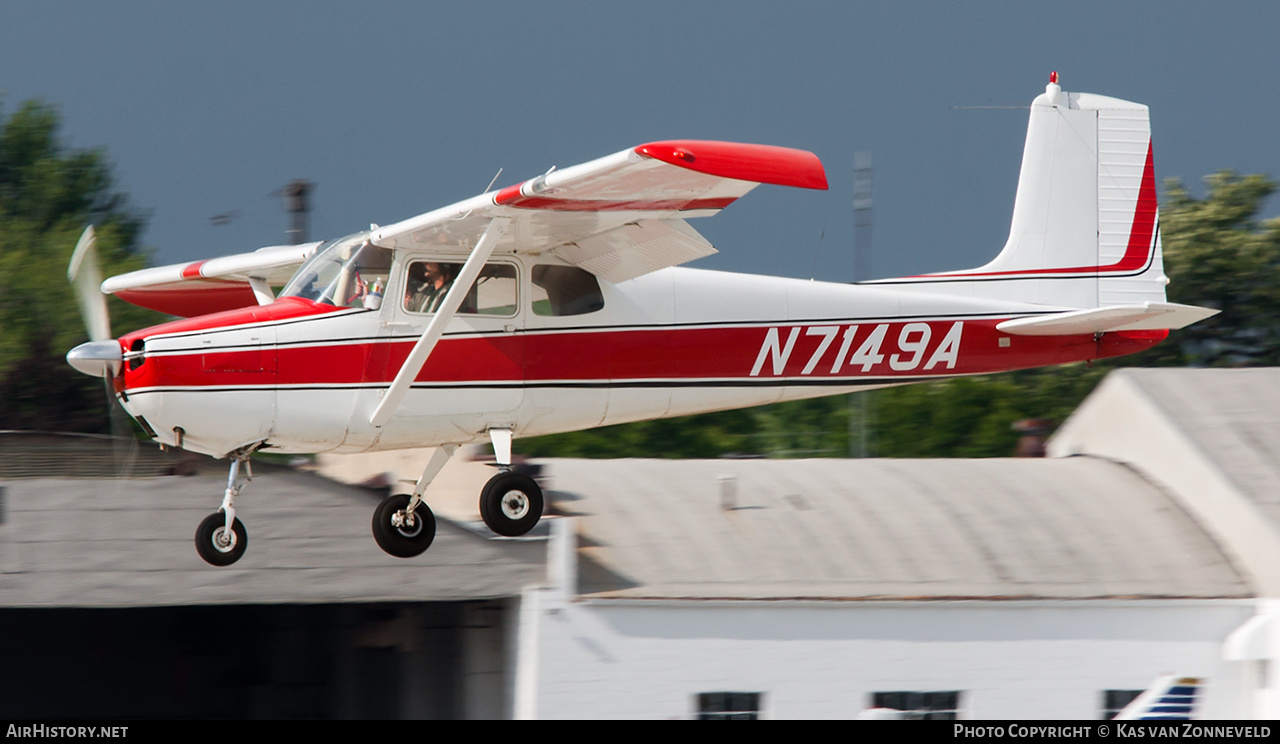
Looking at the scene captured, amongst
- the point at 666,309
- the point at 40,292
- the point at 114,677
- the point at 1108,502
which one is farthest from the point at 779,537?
the point at 40,292

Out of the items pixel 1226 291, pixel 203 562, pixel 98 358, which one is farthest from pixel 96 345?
pixel 1226 291

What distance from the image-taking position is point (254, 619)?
19078mm

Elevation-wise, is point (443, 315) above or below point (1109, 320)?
below

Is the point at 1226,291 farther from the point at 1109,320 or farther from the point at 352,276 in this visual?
the point at 352,276

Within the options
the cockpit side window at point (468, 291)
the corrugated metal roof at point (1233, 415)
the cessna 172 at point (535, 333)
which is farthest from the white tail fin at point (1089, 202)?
the cockpit side window at point (468, 291)

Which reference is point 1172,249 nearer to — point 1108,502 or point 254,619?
point 1108,502

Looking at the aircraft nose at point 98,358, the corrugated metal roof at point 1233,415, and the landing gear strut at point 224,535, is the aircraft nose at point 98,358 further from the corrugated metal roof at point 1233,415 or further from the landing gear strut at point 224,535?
the corrugated metal roof at point 1233,415

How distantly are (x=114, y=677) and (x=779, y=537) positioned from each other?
949cm

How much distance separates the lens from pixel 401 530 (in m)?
11.0

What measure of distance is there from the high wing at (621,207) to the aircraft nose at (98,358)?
1902mm

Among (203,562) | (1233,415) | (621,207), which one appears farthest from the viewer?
(1233,415)

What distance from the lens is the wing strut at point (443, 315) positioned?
973 centimetres

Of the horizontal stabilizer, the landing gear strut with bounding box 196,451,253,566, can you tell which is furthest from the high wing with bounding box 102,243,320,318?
the horizontal stabilizer

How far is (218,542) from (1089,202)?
8.32m
